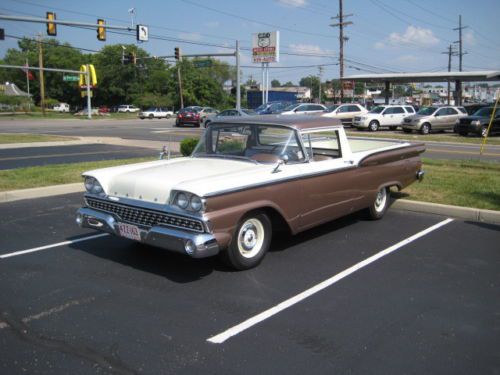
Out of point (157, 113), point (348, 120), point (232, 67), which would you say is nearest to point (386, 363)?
point (348, 120)

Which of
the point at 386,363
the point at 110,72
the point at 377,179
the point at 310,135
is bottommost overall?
A: the point at 386,363

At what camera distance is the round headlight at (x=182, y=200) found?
4.80 m

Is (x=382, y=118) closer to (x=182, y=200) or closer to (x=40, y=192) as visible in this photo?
(x=40, y=192)

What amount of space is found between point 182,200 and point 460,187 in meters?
6.57

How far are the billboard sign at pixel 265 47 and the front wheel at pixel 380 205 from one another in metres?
44.4

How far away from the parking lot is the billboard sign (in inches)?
1802

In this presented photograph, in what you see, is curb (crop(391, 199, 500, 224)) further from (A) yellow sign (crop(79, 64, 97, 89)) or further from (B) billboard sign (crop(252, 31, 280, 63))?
(A) yellow sign (crop(79, 64, 97, 89))

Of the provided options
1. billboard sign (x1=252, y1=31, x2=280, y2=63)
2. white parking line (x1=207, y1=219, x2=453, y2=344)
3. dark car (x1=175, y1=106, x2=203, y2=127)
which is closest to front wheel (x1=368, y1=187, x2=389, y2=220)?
white parking line (x1=207, y1=219, x2=453, y2=344)

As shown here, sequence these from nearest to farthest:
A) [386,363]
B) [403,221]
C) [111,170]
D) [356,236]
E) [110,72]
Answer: [386,363], [111,170], [356,236], [403,221], [110,72]

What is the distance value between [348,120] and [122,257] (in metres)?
29.8

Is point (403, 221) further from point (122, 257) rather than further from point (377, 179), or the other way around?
point (122, 257)

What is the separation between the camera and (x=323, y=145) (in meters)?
6.96

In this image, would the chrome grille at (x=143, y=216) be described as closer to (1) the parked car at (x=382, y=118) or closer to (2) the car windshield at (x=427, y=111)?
(1) the parked car at (x=382, y=118)

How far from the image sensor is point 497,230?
7.16 metres
